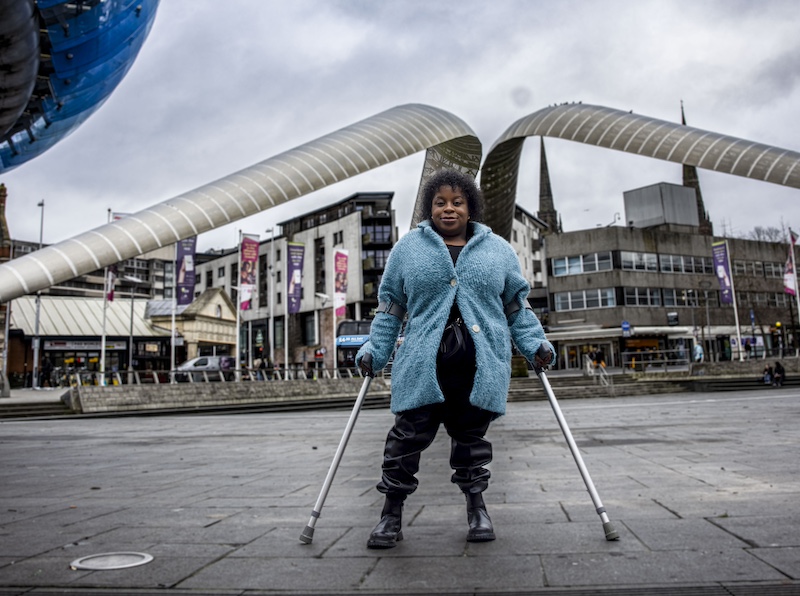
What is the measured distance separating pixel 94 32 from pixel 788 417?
14149 mm

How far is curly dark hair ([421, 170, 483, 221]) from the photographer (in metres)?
3.42

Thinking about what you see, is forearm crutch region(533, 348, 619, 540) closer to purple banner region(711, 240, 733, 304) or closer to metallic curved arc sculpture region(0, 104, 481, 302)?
metallic curved arc sculpture region(0, 104, 481, 302)

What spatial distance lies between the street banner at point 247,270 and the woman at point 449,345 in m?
25.5

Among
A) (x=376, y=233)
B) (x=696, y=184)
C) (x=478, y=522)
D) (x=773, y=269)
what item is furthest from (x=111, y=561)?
(x=696, y=184)

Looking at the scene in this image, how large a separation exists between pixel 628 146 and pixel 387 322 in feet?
70.2

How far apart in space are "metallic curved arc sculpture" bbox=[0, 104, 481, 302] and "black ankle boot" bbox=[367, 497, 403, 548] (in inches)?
444

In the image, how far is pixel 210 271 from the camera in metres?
73.4

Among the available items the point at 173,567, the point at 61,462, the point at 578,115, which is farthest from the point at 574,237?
the point at 173,567

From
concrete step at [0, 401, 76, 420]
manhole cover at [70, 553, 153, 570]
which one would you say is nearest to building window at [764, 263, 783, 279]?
concrete step at [0, 401, 76, 420]

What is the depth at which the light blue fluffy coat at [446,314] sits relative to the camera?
300cm

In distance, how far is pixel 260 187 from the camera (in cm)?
1625

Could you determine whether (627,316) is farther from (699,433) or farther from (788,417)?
(699,433)

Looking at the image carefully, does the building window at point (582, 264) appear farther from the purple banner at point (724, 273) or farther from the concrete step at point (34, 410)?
the concrete step at point (34, 410)

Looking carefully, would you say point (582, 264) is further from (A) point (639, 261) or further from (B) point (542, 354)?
(B) point (542, 354)
